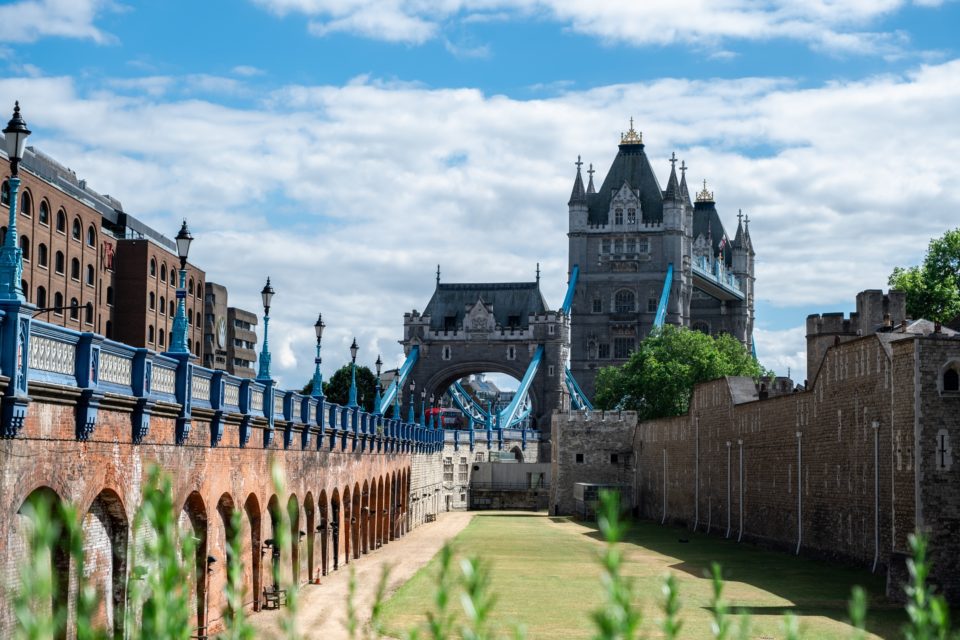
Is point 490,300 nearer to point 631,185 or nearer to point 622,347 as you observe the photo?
point 622,347

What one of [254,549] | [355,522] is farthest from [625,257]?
[254,549]

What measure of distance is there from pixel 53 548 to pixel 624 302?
11832 centimetres

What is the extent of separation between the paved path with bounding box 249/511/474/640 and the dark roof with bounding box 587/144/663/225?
78.0 metres

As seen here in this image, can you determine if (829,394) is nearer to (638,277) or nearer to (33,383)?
(33,383)

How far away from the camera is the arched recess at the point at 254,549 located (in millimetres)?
31469

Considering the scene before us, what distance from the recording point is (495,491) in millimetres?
97812

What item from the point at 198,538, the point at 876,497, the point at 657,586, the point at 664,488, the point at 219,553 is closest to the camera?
the point at 198,538

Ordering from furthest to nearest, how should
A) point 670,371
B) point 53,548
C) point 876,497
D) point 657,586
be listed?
point 670,371 → point 876,497 → point 657,586 → point 53,548

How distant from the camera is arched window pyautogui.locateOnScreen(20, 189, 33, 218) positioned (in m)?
69.6

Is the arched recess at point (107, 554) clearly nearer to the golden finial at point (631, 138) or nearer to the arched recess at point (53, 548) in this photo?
the arched recess at point (53, 548)

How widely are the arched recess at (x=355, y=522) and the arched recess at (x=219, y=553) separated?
18217 millimetres

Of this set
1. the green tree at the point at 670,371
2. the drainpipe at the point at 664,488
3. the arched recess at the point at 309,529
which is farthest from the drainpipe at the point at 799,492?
the green tree at the point at 670,371

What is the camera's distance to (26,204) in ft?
230

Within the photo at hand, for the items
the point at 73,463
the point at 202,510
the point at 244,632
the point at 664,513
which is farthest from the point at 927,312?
the point at 244,632
